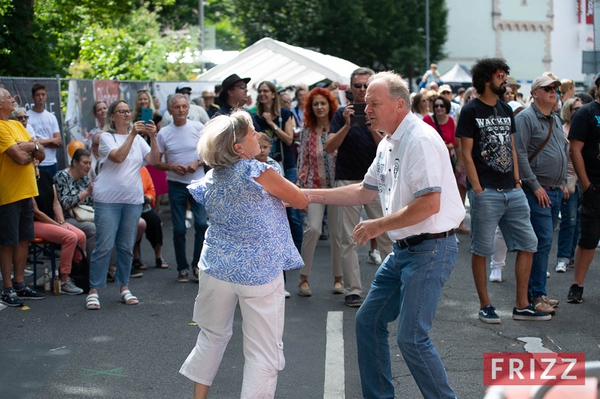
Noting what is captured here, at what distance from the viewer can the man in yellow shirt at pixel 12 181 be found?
25.8 ft

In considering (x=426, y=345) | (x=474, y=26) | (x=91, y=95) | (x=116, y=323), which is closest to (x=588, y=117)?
(x=426, y=345)

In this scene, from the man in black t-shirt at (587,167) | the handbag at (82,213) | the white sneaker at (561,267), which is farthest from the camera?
the handbag at (82,213)

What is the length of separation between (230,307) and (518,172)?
132 inches

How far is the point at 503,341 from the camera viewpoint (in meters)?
6.42

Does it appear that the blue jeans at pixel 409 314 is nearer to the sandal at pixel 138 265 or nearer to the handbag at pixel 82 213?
the handbag at pixel 82 213

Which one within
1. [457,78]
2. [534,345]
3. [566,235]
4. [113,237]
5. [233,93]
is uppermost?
[457,78]

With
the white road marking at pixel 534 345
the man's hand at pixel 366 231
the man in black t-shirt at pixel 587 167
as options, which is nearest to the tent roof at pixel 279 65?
the man in black t-shirt at pixel 587 167

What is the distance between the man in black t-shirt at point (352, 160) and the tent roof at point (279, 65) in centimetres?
867

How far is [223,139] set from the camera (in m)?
4.36

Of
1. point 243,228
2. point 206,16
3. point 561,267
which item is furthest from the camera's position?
point 206,16

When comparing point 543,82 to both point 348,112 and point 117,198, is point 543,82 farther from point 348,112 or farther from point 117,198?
point 117,198

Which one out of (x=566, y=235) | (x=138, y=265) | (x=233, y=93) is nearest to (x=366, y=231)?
(x=233, y=93)

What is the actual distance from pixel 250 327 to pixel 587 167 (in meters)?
4.39

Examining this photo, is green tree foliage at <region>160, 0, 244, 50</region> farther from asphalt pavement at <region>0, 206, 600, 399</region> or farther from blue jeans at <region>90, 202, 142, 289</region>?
asphalt pavement at <region>0, 206, 600, 399</region>
